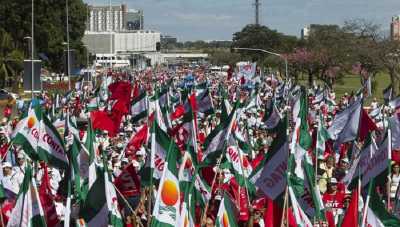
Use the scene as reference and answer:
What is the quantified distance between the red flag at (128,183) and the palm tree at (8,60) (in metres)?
50.6

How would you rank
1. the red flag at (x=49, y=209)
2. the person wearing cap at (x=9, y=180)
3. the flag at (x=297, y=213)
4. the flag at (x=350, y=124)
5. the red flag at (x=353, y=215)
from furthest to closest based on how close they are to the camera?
the flag at (x=350, y=124) < the person wearing cap at (x=9, y=180) < the red flag at (x=49, y=209) < the flag at (x=297, y=213) < the red flag at (x=353, y=215)

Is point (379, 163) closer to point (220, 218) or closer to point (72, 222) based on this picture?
point (220, 218)

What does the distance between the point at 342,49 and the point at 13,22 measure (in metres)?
26.6

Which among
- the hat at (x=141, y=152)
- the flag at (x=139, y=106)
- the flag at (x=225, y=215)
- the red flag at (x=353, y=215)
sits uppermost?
the flag at (x=139, y=106)

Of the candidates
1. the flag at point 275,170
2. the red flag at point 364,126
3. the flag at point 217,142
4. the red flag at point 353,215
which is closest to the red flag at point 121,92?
the red flag at point 364,126

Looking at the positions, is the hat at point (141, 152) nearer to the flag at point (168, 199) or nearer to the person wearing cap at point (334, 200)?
the person wearing cap at point (334, 200)

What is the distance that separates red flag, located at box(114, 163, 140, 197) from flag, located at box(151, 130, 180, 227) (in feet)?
7.91

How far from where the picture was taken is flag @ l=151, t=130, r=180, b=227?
9516mm

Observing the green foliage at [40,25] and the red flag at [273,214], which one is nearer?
the red flag at [273,214]

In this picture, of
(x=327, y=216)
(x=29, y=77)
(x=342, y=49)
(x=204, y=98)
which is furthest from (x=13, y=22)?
(x=327, y=216)

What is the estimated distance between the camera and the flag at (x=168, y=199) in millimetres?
9516

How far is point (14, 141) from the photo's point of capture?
15203mm

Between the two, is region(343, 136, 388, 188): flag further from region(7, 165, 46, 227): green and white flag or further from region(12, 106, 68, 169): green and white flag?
region(12, 106, 68, 169): green and white flag

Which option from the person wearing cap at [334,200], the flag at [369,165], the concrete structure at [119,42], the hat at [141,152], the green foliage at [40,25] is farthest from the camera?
the concrete structure at [119,42]
